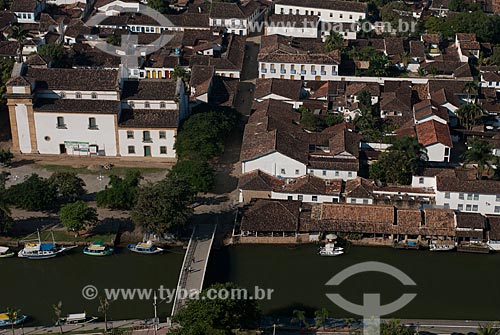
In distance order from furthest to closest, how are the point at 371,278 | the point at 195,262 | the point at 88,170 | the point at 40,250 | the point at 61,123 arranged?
the point at 61,123 < the point at 88,170 < the point at 40,250 < the point at 195,262 < the point at 371,278

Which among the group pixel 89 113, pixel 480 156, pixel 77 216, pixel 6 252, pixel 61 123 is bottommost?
pixel 6 252

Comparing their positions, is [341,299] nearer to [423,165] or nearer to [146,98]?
[423,165]

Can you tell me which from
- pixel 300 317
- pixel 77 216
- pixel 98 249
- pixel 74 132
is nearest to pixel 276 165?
pixel 98 249

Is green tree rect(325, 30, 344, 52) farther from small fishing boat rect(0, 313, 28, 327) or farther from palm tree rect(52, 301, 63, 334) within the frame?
small fishing boat rect(0, 313, 28, 327)


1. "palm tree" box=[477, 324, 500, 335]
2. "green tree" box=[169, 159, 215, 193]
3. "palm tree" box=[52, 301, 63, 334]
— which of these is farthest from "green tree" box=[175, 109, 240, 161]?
"palm tree" box=[477, 324, 500, 335]

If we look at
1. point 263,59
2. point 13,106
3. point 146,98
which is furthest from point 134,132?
point 263,59

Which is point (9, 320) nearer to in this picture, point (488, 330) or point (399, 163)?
point (488, 330)
